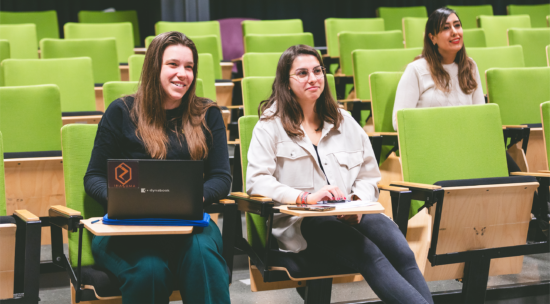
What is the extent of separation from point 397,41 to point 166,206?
212 cm

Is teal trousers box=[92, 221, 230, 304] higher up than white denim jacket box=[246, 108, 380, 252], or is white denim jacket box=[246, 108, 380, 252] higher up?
white denim jacket box=[246, 108, 380, 252]

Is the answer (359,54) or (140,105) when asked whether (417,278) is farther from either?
(359,54)

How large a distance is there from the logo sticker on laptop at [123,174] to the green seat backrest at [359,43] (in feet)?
6.23

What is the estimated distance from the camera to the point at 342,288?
1.72 metres

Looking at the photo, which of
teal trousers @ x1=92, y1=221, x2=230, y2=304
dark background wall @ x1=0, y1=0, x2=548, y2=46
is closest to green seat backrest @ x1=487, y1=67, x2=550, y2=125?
teal trousers @ x1=92, y1=221, x2=230, y2=304

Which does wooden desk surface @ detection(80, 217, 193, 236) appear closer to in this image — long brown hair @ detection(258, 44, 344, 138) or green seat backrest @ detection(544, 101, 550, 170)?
long brown hair @ detection(258, 44, 344, 138)

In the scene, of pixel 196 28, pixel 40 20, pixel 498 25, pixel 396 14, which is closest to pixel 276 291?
pixel 196 28

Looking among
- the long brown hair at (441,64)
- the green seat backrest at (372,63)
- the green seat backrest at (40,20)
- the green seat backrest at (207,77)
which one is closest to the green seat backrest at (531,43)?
the green seat backrest at (372,63)

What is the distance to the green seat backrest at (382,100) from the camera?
1.96 m

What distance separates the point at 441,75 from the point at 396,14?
7.38 feet

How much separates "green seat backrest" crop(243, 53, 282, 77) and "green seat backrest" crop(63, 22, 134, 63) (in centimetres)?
106

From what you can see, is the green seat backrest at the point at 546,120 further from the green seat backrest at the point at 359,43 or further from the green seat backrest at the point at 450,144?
the green seat backrest at the point at 359,43

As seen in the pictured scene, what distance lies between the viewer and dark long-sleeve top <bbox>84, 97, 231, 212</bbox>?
1.26 metres

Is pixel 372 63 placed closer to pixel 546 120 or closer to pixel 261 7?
pixel 546 120
